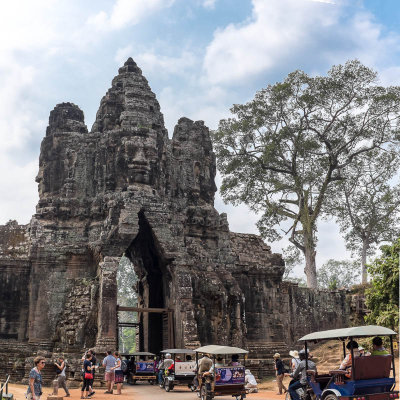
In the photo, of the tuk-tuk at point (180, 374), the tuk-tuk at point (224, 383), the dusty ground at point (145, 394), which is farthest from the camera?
the tuk-tuk at point (180, 374)

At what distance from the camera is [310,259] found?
95.6 feet

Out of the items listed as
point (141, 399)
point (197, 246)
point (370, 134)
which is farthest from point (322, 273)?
point (141, 399)

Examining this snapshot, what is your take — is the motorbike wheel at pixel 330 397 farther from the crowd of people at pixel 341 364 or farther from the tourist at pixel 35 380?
the tourist at pixel 35 380

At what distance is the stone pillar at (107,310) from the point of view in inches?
661

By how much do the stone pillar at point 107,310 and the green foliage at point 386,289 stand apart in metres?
8.14

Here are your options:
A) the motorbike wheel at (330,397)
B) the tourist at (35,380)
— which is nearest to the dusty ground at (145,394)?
the tourist at (35,380)

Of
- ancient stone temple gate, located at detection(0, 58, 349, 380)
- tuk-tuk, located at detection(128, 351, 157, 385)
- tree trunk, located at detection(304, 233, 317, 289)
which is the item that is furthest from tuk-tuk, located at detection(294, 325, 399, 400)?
tree trunk, located at detection(304, 233, 317, 289)

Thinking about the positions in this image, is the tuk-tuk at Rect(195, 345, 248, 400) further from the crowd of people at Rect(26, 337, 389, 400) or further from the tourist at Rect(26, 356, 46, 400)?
the tourist at Rect(26, 356, 46, 400)

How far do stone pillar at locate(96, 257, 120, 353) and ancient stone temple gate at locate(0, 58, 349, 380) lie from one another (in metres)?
0.03

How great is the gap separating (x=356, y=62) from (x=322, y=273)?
101ft

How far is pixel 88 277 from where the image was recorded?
19281 millimetres

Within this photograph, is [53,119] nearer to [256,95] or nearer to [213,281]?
[213,281]

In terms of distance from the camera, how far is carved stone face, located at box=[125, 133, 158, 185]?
2050cm

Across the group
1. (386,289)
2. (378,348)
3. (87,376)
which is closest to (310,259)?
(386,289)
